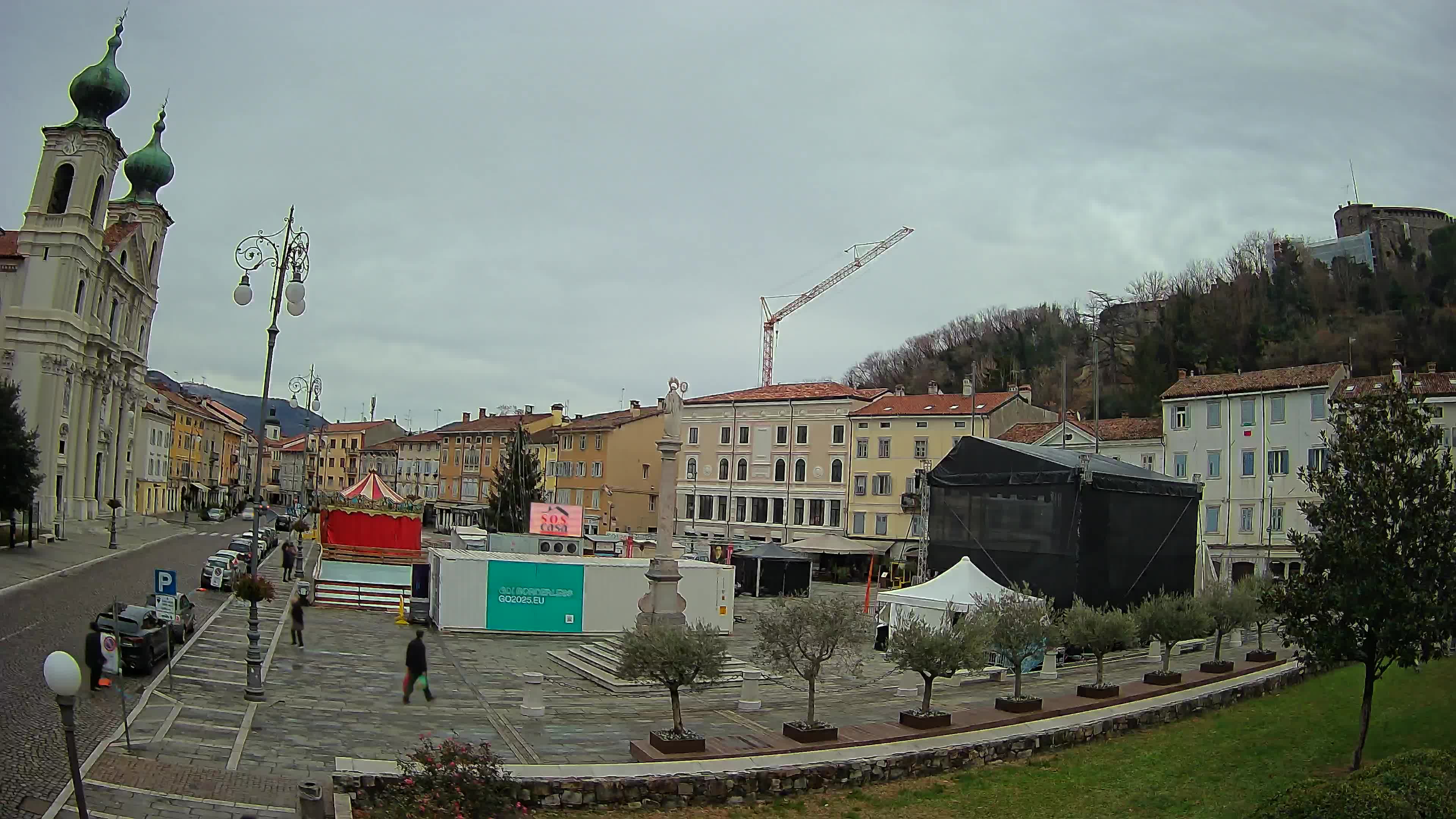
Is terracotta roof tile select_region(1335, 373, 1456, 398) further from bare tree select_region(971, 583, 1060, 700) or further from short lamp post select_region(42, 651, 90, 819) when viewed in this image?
short lamp post select_region(42, 651, 90, 819)

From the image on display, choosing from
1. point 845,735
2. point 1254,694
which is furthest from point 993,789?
Answer: point 1254,694

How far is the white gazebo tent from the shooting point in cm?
2700

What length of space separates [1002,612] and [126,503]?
72.5m

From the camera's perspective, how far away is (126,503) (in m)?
73.5

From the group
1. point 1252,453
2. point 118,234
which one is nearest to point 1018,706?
point 1252,453

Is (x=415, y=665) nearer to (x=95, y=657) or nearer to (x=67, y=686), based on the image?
(x=95, y=657)

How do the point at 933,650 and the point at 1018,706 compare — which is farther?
the point at 1018,706

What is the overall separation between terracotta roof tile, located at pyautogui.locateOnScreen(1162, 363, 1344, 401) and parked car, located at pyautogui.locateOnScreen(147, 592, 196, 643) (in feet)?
148

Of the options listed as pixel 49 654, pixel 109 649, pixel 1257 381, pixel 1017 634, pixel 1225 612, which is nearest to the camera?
pixel 109 649

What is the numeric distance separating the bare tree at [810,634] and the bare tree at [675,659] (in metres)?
1.43

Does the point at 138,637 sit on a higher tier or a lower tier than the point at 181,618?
higher

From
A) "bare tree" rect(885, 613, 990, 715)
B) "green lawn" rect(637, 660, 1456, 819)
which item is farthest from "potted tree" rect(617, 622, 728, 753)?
"bare tree" rect(885, 613, 990, 715)

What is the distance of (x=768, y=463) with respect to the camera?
2530 inches

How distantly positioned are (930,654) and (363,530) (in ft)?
117
